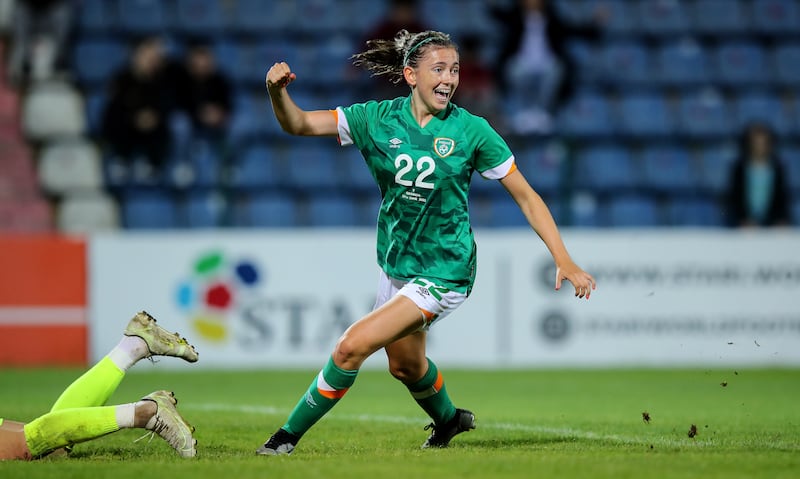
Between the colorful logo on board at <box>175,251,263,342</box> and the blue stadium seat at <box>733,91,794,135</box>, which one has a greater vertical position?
the blue stadium seat at <box>733,91,794,135</box>

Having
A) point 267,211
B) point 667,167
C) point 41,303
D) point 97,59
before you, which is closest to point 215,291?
point 267,211

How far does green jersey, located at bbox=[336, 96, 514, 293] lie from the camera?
21.0 feet

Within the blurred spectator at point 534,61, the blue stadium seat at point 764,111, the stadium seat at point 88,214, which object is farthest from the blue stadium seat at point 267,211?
the blue stadium seat at point 764,111

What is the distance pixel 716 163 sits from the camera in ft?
51.0

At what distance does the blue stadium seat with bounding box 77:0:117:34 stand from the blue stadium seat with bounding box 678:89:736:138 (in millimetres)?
7448

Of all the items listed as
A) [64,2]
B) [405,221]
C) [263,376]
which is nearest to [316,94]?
[64,2]

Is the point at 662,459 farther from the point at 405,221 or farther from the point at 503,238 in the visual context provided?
the point at 503,238

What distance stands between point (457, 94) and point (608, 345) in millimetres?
3408

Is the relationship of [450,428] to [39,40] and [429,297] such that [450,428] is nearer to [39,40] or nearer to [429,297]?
[429,297]

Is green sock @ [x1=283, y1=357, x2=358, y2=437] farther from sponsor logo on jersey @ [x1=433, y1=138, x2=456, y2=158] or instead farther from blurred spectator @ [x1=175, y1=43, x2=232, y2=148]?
blurred spectator @ [x1=175, y1=43, x2=232, y2=148]

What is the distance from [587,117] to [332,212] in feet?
12.0

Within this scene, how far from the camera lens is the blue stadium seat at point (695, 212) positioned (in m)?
14.6

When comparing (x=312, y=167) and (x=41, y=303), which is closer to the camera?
(x=41, y=303)

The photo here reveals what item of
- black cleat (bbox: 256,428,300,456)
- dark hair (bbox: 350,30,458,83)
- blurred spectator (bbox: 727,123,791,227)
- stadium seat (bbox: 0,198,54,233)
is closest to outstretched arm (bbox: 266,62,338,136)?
dark hair (bbox: 350,30,458,83)
